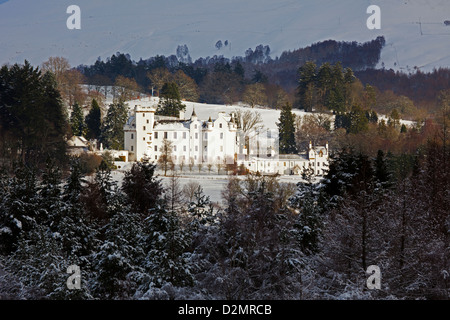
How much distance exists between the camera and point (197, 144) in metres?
64.0

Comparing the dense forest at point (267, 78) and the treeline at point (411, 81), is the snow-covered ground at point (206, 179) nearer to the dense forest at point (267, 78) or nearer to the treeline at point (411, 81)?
the dense forest at point (267, 78)

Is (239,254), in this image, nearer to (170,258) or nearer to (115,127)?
(170,258)

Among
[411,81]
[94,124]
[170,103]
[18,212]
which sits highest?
[411,81]

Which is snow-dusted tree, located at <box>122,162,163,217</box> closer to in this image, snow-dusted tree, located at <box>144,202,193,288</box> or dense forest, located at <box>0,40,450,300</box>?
dense forest, located at <box>0,40,450,300</box>

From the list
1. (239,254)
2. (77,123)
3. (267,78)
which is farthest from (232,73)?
(239,254)

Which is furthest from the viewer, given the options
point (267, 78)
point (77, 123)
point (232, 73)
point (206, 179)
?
point (267, 78)

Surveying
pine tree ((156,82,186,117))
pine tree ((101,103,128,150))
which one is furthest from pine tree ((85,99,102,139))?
pine tree ((156,82,186,117))

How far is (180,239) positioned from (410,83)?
130 metres

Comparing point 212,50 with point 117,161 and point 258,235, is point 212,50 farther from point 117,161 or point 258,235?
point 258,235

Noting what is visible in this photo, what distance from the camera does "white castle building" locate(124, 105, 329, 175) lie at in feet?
206

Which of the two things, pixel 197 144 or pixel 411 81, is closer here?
pixel 197 144

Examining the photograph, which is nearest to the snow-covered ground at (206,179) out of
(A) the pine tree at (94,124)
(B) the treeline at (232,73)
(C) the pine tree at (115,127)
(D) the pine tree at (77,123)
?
(C) the pine tree at (115,127)

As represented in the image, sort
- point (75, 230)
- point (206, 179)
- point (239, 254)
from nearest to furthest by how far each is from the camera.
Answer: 1. point (239, 254)
2. point (75, 230)
3. point (206, 179)

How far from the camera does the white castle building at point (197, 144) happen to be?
206 ft
